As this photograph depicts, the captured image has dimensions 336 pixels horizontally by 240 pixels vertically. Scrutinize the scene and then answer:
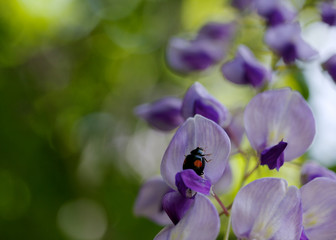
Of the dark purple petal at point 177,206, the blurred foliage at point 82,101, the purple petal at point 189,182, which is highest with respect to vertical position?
the purple petal at point 189,182

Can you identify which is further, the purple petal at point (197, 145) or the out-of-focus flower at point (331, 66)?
the out-of-focus flower at point (331, 66)

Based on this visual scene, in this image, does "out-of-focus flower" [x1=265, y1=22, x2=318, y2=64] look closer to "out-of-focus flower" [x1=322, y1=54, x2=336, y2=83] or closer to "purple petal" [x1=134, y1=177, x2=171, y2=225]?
"out-of-focus flower" [x1=322, y1=54, x2=336, y2=83]

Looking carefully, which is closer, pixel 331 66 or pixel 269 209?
pixel 269 209

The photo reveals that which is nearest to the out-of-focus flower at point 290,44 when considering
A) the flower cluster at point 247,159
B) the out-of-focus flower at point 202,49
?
the flower cluster at point 247,159

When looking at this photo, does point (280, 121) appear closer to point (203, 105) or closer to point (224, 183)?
point (203, 105)

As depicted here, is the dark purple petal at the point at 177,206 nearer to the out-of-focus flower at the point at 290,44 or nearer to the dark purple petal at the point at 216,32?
the out-of-focus flower at the point at 290,44

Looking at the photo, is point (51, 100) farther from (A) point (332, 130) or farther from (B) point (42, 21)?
(A) point (332, 130)

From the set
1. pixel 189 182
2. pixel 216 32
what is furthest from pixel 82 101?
pixel 189 182
